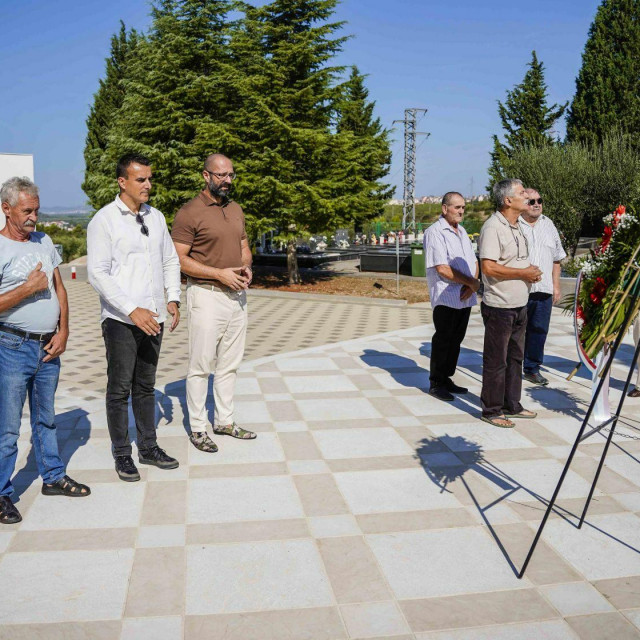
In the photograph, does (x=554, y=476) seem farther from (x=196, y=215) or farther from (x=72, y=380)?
(x=72, y=380)

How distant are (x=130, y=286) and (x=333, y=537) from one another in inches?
74.7

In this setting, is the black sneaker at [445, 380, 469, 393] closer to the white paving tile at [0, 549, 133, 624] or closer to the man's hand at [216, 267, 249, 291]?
the man's hand at [216, 267, 249, 291]

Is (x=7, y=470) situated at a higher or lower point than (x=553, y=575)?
higher

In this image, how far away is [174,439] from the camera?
489 cm

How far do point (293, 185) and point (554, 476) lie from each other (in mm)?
14063

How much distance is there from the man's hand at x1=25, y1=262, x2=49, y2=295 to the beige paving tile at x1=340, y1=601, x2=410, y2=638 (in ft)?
7.24

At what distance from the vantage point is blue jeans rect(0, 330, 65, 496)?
11.4 ft

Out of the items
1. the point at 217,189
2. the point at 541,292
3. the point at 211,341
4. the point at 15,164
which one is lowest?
the point at 211,341

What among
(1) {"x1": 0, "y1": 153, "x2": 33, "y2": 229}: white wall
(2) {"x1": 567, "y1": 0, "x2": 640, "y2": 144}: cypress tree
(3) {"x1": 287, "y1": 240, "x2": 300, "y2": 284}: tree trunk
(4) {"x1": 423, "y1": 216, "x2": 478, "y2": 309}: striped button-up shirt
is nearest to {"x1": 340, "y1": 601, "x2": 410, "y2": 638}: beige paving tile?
(4) {"x1": 423, "y1": 216, "x2": 478, "y2": 309}: striped button-up shirt

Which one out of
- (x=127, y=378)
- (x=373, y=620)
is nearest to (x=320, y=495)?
(x=373, y=620)

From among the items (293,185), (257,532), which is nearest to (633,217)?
(257,532)

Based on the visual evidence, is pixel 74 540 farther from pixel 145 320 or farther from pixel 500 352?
pixel 500 352

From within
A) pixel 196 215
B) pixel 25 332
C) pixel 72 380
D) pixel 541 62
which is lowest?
pixel 72 380

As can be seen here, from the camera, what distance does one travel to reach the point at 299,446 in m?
4.77
